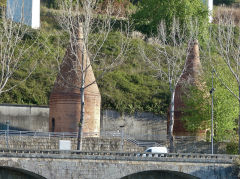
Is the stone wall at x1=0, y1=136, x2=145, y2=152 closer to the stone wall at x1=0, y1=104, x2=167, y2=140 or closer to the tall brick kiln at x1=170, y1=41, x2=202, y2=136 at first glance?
the tall brick kiln at x1=170, y1=41, x2=202, y2=136

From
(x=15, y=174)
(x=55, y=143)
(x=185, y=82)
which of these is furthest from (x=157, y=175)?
(x=185, y=82)

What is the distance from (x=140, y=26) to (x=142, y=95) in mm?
11866

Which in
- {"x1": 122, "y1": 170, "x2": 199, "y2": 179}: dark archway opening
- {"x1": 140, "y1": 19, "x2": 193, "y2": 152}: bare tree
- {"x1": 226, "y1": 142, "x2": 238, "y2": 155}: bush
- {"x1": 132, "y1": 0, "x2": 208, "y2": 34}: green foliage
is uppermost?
{"x1": 132, "y1": 0, "x2": 208, "y2": 34}: green foliage

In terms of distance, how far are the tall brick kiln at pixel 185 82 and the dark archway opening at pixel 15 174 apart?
15.1 m

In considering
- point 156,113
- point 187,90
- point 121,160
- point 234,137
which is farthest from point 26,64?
point 121,160

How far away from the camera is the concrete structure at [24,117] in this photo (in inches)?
1774

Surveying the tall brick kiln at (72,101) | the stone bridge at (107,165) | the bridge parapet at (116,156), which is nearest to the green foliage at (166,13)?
the tall brick kiln at (72,101)

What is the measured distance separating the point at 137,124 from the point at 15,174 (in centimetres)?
2008

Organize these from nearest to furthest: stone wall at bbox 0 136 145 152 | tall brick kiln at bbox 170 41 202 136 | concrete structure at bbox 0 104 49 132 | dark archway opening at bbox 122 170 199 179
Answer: dark archway opening at bbox 122 170 199 179
stone wall at bbox 0 136 145 152
tall brick kiln at bbox 170 41 202 136
concrete structure at bbox 0 104 49 132

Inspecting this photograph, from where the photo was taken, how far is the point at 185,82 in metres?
42.6

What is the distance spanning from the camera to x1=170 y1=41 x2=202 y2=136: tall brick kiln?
1674 inches

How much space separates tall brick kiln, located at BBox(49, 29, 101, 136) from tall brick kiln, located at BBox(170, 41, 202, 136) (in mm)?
6496

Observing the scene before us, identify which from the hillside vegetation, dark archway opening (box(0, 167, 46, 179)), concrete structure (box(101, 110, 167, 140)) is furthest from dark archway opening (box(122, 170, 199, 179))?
the hillside vegetation

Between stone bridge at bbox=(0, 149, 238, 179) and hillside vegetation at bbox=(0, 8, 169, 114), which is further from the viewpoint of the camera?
hillside vegetation at bbox=(0, 8, 169, 114)
